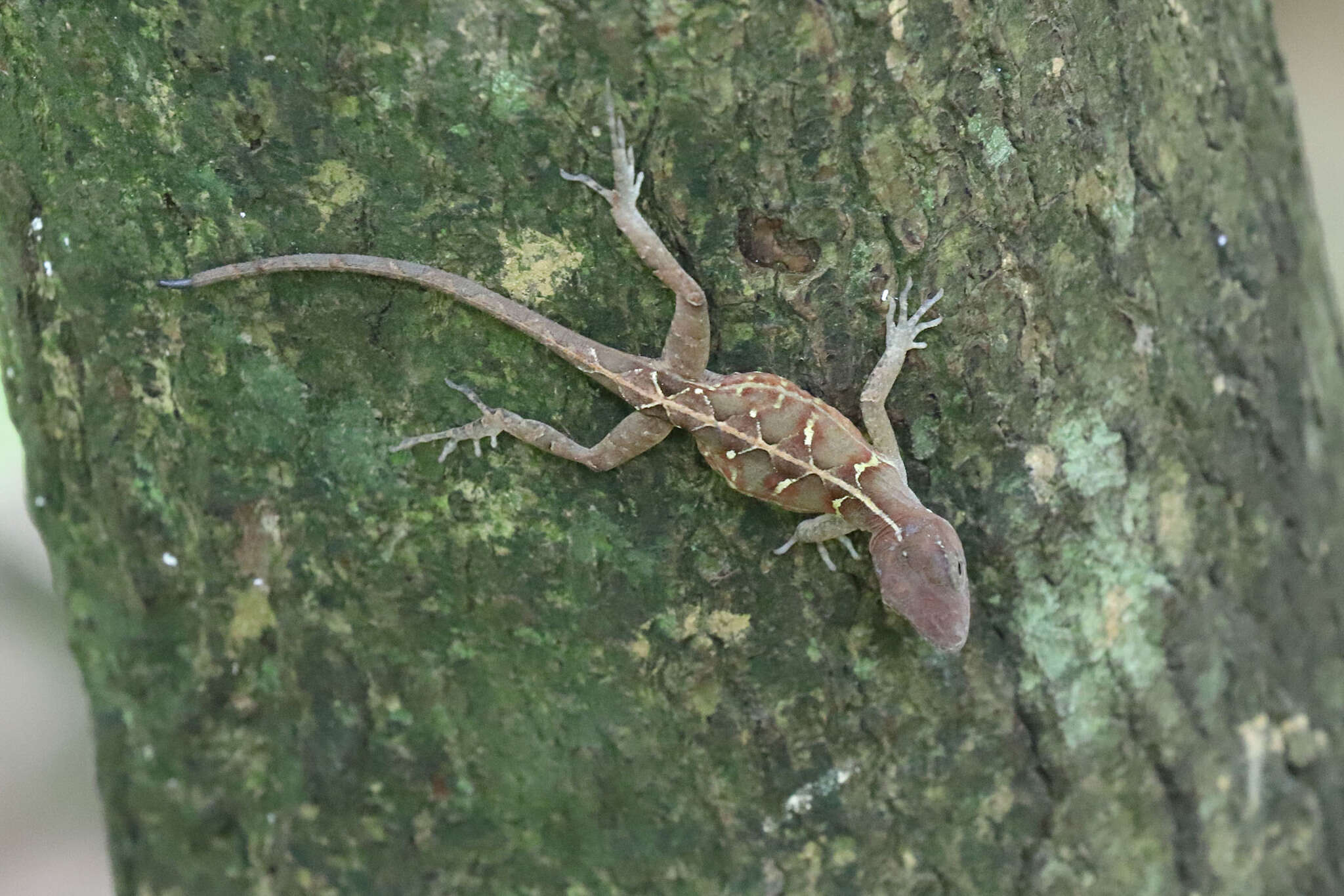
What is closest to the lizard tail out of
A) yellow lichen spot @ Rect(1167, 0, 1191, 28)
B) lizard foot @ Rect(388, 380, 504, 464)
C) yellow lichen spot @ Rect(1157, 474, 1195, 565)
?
lizard foot @ Rect(388, 380, 504, 464)

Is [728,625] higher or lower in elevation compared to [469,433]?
lower

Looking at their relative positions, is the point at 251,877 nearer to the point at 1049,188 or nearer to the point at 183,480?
the point at 183,480

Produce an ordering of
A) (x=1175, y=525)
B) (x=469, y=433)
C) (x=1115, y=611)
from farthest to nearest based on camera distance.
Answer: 1. (x=1175, y=525)
2. (x=1115, y=611)
3. (x=469, y=433)

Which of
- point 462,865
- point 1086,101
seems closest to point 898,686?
point 462,865

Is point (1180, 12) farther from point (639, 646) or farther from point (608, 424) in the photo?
point (639, 646)

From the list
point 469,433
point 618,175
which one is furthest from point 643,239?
point 469,433

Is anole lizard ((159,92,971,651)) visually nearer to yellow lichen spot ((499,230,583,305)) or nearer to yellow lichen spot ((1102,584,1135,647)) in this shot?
yellow lichen spot ((499,230,583,305))
